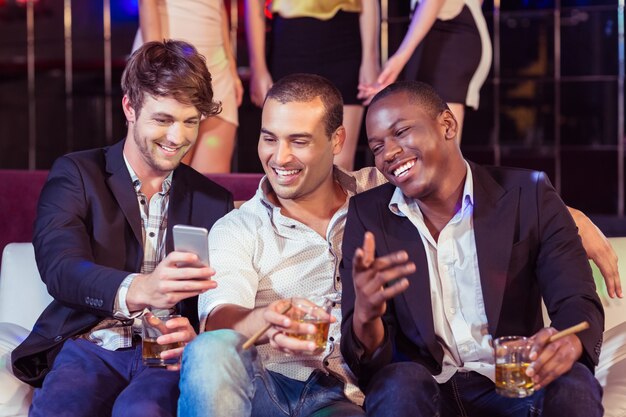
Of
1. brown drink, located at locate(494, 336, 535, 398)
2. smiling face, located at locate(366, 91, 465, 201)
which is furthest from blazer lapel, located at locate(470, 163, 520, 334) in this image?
brown drink, located at locate(494, 336, 535, 398)

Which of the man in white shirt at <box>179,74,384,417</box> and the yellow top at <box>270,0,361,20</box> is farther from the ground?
the yellow top at <box>270,0,361,20</box>

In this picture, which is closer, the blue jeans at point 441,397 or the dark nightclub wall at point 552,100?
the blue jeans at point 441,397

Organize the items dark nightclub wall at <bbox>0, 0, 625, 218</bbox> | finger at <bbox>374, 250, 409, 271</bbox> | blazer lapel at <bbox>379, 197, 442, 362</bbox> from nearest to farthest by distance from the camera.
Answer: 1. finger at <bbox>374, 250, 409, 271</bbox>
2. blazer lapel at <bbox>379, 197, 442, 362</bbox>
3. dark nightclub wall at <bbox>0, 0, 625, 218</bbox>

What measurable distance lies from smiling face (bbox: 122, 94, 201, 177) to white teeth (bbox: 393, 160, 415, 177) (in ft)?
2.37

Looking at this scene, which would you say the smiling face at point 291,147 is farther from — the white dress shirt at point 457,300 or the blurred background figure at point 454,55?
the blurred background figure at point 454,55

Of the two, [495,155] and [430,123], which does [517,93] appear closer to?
[495,155]

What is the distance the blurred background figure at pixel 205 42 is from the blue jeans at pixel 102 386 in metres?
1.40

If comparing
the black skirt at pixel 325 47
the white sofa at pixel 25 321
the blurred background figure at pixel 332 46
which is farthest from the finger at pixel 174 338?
the black skirt at pixel 325 47

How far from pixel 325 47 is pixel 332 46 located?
0.03 metres

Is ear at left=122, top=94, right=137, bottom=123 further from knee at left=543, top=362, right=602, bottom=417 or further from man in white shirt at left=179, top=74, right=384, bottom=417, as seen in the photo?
knee at left=543, top=362, right=602, bottom=417

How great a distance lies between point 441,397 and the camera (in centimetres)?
262

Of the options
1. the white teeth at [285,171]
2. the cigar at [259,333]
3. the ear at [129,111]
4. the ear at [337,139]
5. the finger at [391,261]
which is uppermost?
the ear at [129,111]

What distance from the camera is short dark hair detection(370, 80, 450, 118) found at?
2.86 meters

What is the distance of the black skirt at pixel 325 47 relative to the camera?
4176mm
